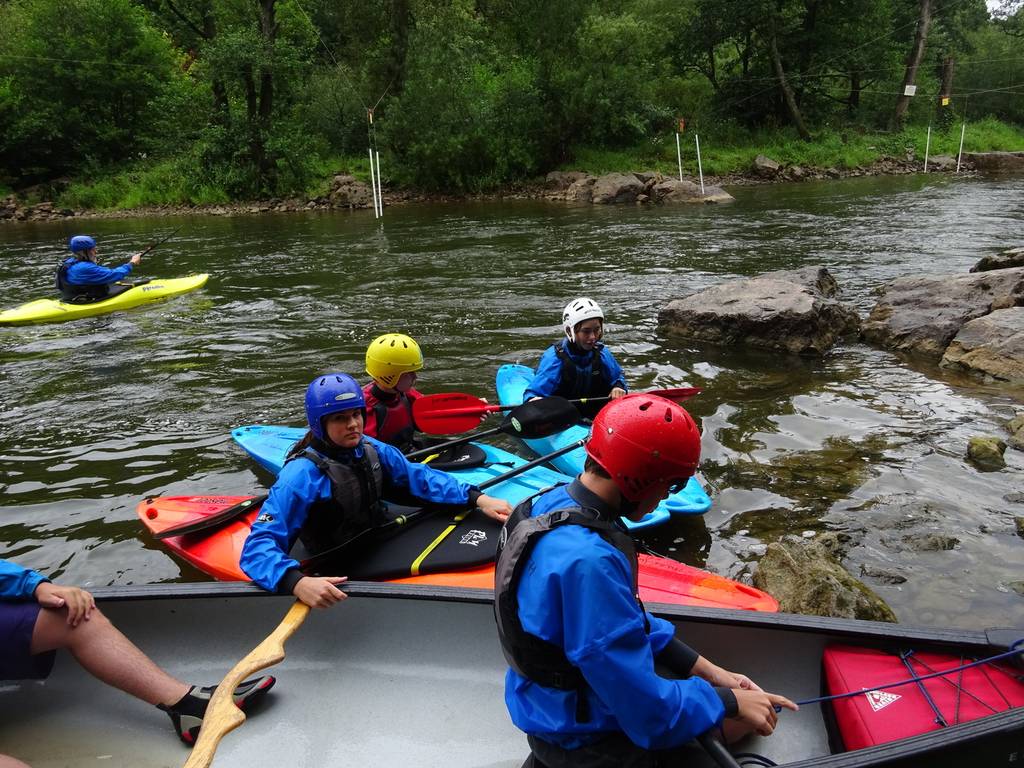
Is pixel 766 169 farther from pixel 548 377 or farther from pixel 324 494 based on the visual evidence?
pixel 324 494

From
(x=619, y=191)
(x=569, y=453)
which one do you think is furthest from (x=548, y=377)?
(x=619, y=191)

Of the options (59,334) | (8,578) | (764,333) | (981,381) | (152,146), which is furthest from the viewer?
(152,146)

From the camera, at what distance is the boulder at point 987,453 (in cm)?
504

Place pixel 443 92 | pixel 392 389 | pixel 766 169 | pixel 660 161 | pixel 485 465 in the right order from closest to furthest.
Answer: pixel 392 389 → pixel 485 465 → pixel 443 92 → pixel 766 169 → pixel 660 161

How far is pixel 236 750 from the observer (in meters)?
2.84

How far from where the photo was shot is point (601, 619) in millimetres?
1692

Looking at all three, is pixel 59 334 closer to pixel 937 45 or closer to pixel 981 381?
pixel 981 381

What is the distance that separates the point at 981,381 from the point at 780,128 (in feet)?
91.2

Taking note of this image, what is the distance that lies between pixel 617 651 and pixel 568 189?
24588 millimetres

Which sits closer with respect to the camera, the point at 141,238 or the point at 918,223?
the point at 918,223

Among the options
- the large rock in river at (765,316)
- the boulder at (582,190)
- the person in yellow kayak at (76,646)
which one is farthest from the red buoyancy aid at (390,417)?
the boulder at (582,190)

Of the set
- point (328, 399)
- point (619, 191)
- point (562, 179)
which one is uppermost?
point (562, 179)

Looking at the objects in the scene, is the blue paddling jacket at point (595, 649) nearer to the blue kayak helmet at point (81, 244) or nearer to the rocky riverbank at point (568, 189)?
the blue kayak helmet at point (81, 244)

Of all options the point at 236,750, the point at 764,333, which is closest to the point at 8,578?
Answer: the point at 236,750
